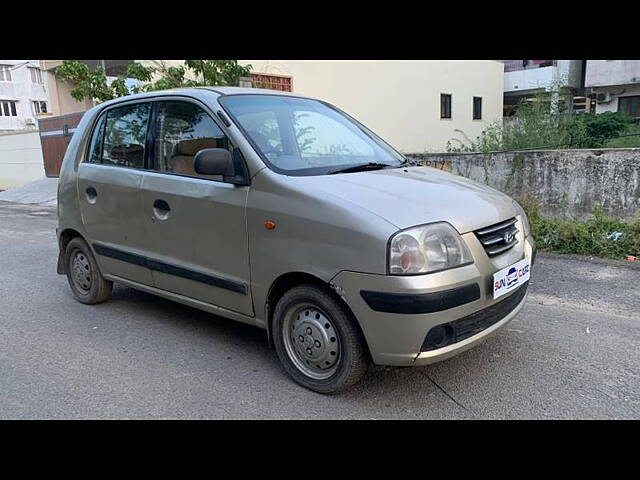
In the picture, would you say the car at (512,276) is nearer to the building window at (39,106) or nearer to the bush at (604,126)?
the bush at (604,126)

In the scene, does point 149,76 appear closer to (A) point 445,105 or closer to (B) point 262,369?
(B) point 262,369

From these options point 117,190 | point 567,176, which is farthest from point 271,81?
point 117,190

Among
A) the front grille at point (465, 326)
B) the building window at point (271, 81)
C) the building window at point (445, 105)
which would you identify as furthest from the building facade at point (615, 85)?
the front grille at point (465, 326)

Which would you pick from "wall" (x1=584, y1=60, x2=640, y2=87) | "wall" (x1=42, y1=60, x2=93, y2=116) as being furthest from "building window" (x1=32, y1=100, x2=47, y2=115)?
"wall" (x1=584, y1=60, x2=640, y2=87)

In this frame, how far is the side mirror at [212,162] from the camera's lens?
3.21m

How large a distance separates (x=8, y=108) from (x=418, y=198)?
48734mm

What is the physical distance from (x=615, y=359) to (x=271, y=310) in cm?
239

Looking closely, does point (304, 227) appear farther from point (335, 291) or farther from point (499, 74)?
point (499, 74)

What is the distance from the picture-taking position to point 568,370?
3.40 metres

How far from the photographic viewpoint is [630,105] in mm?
24312

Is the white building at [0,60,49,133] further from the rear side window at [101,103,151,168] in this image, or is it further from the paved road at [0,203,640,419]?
the paved road at [0,203,640,419]

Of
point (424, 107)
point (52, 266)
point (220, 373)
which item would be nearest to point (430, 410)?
point (220, 373)

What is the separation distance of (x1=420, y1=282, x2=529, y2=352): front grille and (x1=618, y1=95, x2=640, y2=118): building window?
2545 centimetres

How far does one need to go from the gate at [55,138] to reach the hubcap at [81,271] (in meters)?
12.2
